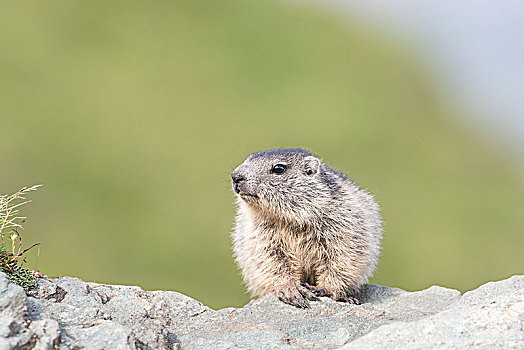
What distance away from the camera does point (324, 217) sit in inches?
281

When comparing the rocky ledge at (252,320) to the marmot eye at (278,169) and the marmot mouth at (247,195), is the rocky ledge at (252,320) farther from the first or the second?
the marmot eye at (278,169)

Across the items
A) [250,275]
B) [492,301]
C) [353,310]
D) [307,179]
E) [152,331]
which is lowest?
[492,301]

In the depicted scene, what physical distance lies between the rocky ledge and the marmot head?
110 centimetres

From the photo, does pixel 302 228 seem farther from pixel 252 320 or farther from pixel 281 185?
pixel 252 320

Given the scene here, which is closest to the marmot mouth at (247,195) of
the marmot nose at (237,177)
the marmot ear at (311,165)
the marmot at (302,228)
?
the marmot at (302,228)

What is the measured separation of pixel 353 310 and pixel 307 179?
69.0 inches

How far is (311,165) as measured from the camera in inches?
289

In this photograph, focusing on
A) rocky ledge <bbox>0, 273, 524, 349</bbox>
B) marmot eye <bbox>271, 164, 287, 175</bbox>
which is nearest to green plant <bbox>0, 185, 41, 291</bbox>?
rocky ledge <bbox>0, 273, 524, 349</bbox>

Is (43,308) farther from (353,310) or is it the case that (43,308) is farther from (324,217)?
(324,217)

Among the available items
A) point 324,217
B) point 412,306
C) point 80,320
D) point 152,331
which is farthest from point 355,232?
point 80,320

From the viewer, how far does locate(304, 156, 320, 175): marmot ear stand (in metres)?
7.35

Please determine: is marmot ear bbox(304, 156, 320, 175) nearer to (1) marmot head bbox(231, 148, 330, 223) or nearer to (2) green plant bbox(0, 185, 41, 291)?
(1) marmot head bbox(231, 148, 330, 223)

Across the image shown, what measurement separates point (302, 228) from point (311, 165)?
77 centimetres

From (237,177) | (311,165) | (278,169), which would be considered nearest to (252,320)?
(237,177)
